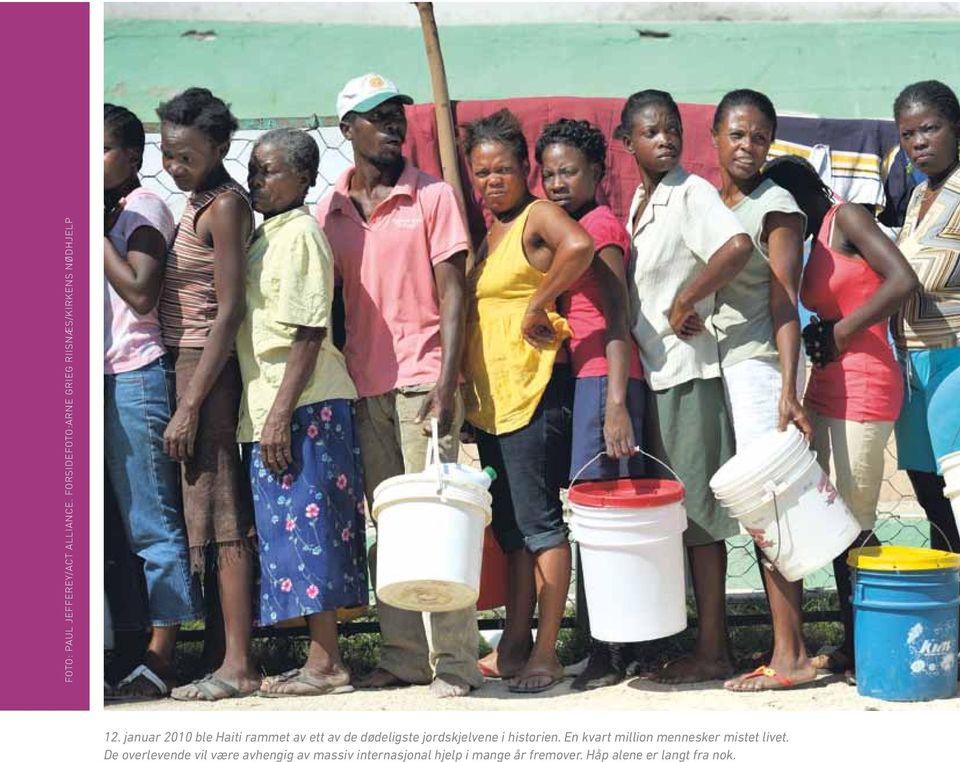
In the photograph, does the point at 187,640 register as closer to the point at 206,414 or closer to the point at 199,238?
the point at 206,414

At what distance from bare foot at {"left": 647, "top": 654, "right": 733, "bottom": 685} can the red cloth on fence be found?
77.4 inches

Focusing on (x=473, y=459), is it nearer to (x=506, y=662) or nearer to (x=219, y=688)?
(x=506, y=662)

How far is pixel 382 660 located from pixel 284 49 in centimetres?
687

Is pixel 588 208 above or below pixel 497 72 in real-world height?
below

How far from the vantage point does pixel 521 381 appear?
17.6 feet

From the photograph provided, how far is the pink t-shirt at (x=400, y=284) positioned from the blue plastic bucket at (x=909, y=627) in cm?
169

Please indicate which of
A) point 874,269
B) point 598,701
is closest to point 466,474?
point 598,701

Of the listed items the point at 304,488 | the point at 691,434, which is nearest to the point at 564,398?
the point at 691,434

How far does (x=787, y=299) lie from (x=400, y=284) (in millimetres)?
1353

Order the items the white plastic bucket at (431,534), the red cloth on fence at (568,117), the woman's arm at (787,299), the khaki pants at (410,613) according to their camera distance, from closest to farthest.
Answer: the white plastic bucket at (431,534) → the woman's arm at (787,299) → the khaki pants at (410,613) → the red cloth on fence at (568,117)

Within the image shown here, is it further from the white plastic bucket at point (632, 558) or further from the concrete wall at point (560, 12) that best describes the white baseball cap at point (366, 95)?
the concrete wall at point (560, 12)

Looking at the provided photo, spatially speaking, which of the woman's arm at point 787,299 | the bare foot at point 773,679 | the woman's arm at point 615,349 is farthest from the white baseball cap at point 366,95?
the bare foot at point 773,679

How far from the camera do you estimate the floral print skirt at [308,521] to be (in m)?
5.30

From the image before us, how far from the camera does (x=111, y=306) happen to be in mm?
5504
